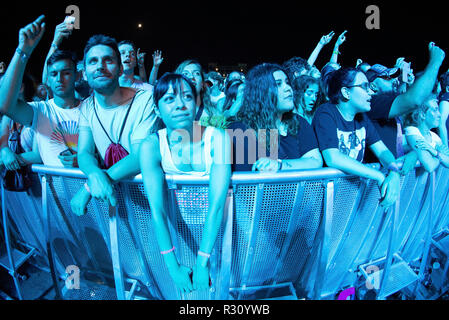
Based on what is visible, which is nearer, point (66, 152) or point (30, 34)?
point (30, 34)

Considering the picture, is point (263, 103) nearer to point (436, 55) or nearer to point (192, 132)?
point (192, 132)

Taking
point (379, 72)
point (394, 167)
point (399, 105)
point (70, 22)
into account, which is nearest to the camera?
point (394, 167)

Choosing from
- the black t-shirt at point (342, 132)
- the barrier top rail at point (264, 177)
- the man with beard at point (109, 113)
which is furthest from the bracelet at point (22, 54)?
the black t-shirt at point (342, 132)

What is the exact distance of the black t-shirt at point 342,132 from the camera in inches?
64.7

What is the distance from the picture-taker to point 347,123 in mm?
1768

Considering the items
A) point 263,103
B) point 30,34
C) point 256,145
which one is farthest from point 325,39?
point 30,34

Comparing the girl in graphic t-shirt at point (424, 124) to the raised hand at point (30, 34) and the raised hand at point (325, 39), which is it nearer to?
the raised hand at point (325, 39)

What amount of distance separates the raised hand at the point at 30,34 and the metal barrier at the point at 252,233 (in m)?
0.88

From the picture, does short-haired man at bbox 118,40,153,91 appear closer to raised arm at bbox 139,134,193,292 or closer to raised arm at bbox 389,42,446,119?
raised arm at bbox 139,134,193,292

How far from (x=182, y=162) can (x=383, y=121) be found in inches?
76.3

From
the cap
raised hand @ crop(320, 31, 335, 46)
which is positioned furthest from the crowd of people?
raised hand @ crop(320, 31, 335, 46)

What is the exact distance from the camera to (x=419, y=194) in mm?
1738

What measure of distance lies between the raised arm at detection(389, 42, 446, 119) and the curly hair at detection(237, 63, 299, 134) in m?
0.88

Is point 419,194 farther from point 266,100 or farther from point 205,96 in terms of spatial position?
point 205,96
